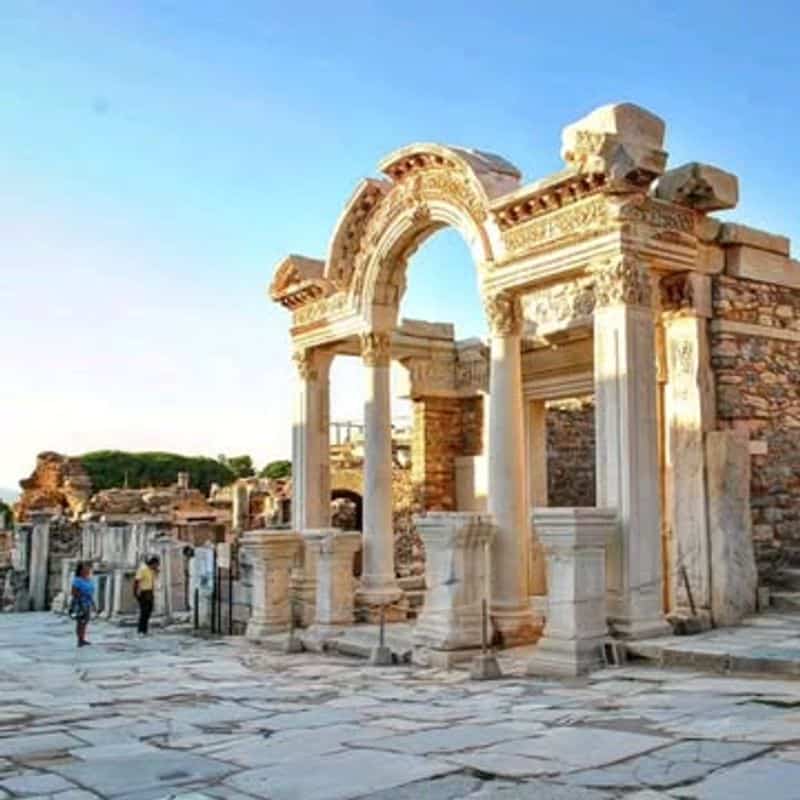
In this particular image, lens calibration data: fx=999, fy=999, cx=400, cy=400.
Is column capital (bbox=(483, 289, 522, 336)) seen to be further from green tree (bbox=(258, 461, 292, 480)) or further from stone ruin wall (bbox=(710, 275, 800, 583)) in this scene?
green tree (bbox=(258, 461, 292, 480))

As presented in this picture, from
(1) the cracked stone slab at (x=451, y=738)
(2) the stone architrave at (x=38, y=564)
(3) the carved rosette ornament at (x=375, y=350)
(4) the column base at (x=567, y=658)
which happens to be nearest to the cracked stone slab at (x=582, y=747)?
(1) the cracked stone slab at (x=451, y=738)

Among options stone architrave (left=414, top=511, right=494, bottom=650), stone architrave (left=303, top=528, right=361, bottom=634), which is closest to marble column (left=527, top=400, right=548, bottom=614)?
stone architrave (left=303, top=528, right=361, bottom=634)

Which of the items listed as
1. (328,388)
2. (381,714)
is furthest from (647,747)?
(328,388)

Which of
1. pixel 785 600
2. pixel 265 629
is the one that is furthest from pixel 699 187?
pixel 265 629

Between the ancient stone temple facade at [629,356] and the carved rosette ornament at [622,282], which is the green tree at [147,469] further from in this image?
the carved rosette ornament at [622,282]

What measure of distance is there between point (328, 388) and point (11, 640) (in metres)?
6.49

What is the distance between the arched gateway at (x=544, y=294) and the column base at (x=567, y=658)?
49cm

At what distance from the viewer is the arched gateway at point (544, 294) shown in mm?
10211

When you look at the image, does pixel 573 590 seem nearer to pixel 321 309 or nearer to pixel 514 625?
pixel 514 625

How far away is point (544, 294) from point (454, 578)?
5.74 metres

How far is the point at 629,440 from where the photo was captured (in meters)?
10.2

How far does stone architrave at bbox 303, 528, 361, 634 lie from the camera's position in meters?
13.4

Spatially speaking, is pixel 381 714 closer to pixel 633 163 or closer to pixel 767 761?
pixel 767 761

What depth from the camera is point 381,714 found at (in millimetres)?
7785
